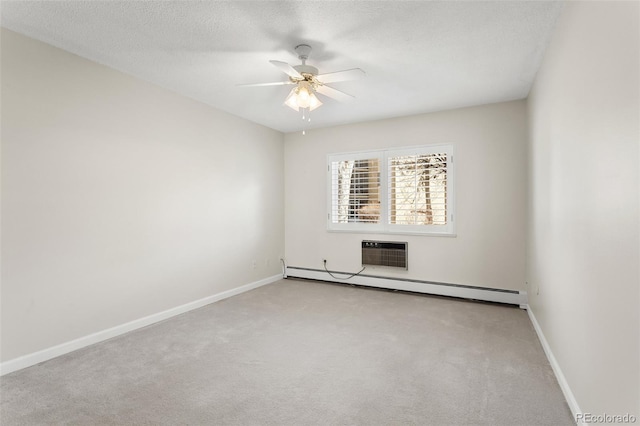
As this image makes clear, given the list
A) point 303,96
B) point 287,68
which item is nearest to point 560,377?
point 303,96

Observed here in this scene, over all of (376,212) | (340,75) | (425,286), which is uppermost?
(340,75)

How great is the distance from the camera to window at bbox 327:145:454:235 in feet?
14.6

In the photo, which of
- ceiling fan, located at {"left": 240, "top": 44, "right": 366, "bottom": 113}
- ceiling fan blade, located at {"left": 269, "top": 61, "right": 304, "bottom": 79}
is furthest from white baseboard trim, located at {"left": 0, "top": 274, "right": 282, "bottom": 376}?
ceiling fan blade, located at {"left": 269, "top": 61, "right": 304, "bottom": 79}

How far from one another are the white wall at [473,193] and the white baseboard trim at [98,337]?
2.19m

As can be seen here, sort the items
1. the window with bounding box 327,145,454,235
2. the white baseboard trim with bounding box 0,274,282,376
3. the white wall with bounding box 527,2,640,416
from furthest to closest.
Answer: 1. the window with bounding box 327,145,454,235
2. the white baseboard trim with bounding box 0,274,282,376
3. the white wall with bounding box 527,2,640,416

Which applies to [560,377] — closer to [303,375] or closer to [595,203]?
[595,203]

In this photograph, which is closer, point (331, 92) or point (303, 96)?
point (303, 96)

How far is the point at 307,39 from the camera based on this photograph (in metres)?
2.53

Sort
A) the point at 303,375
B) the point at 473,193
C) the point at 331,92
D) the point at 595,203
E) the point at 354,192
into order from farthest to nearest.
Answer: the point at 354,192
the point at 473,193
the point at 331,92
the point at 303,375
the point at 595,203

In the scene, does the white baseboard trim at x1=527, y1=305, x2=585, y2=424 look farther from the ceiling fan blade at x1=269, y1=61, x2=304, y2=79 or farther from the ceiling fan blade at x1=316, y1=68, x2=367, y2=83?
the ceiling fan blade at x1=269, y1=61, x2=304, y2=79

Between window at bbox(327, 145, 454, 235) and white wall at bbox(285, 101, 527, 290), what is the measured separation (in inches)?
4.7

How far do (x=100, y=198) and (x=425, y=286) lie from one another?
402 cm

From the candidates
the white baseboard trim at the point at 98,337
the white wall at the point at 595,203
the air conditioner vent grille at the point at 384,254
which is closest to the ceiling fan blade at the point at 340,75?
the white wall at the point at 595,203

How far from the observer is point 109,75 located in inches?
120
